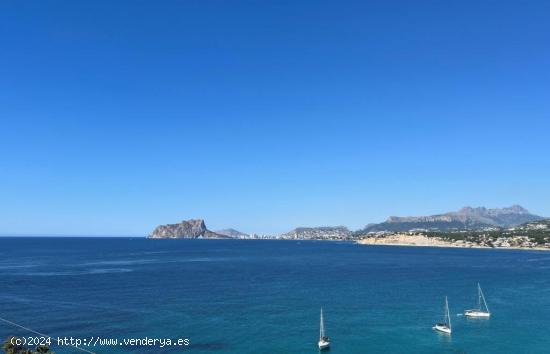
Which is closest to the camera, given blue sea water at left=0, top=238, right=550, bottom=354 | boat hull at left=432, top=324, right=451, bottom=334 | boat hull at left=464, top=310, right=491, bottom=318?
blue sea water at left=0, top=238, right=550, bottom=354

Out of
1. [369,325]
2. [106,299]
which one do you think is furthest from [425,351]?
[106,299]

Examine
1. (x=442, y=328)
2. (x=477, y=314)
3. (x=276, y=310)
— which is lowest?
(x=477, y=314)

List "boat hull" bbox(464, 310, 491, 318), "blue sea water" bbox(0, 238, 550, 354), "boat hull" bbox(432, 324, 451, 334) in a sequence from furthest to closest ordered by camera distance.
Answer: "boat hull" bbox(464, 310, 491, 318), "boat hull" bbox(432, 324, 451, 334), "blue sea water" bbox(0, 238, 550, 354)

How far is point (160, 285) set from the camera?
12988 cm

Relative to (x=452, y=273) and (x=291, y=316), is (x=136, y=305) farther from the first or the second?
(x=452, y=273)

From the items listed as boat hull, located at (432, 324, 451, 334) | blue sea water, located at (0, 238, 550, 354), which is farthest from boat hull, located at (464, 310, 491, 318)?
boat hull, located at (432, 324, 451, 334)

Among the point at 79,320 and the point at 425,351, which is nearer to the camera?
the point at 425,351

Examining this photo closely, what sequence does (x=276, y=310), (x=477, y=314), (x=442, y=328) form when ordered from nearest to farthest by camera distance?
(x=442, y=328) → (x=477, y=314) → (x=276, y=310)

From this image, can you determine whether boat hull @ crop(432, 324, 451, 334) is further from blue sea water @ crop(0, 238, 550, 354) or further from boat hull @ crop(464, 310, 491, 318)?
boat hull @ crop(464, 310, 491, 318)

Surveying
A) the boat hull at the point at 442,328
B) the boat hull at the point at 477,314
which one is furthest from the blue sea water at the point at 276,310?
the boat hull at the point at 477,314

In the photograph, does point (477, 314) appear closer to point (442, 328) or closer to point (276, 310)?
point (442, 328)

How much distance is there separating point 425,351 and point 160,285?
3390 inches

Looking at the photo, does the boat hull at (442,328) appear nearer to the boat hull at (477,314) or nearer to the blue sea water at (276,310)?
the blue sea water at (276,310)

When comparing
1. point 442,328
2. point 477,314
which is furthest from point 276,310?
point 477,314
